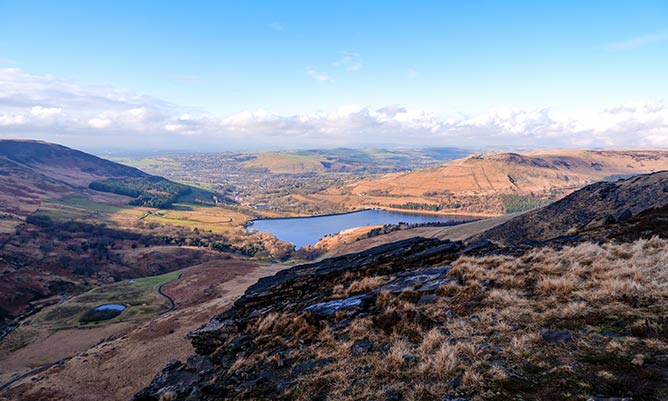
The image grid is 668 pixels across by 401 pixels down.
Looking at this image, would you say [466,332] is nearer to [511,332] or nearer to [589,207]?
[511,332]

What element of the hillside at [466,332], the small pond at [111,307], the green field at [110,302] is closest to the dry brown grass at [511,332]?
the hillside at [466,332]

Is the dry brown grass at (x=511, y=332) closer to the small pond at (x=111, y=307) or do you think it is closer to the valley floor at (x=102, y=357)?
the valley floor at (x=102, y=357)

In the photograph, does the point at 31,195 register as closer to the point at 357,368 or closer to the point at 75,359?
the point at 75,359

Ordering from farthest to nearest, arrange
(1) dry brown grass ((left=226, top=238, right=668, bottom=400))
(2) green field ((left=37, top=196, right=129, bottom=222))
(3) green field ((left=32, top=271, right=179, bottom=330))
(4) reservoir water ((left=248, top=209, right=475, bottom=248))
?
(4) reservoir water ((left=248, top=209, right=475, bottom=248)) → (2) green field ((left=37, top=196, right=129, bottom=222)) → (3) green field ((left=32, top=271, right=179, bottom=330)) → (1) dry brown grass ((left=226, top=238, right=668, bottom=400))

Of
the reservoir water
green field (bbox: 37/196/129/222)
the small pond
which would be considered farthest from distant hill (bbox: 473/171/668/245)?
green field (bbox: 37/196/129/222)

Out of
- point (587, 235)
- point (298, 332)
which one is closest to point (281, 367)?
point (298, 332)

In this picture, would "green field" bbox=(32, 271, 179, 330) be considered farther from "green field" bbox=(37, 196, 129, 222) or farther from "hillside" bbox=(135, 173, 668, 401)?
"green field" bbox=(37, 196, 129, 222)
